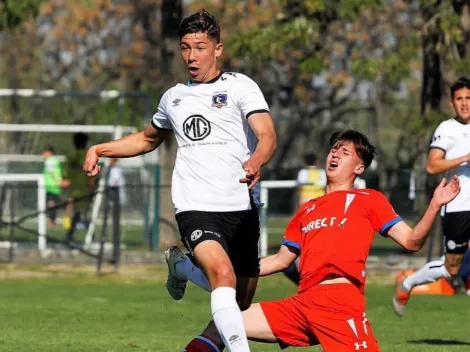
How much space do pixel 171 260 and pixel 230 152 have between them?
792mm

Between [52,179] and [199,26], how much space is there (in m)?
16.5

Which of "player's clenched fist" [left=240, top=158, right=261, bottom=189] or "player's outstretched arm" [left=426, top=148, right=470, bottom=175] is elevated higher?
"player's clenched fist" [left=240, top=158, right=261, bottom=189]

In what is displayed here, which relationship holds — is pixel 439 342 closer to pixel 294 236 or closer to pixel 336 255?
pixel 294 236

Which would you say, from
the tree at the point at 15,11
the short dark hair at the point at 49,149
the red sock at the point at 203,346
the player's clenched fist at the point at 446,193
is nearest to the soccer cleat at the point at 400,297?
the red sock at the point at 203,346

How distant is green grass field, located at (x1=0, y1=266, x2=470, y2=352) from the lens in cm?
1022

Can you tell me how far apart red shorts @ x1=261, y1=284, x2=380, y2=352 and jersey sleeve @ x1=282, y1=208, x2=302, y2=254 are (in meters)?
0.33

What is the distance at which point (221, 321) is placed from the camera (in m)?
7.08

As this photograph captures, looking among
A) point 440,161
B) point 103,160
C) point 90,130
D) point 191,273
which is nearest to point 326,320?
point 191,273

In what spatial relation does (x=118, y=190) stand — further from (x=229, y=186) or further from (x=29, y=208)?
(x=229, y=186)

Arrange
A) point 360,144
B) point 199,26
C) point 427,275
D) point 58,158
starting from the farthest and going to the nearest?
point 58,158 → point 427,275 → point 199,26 → point 360,144

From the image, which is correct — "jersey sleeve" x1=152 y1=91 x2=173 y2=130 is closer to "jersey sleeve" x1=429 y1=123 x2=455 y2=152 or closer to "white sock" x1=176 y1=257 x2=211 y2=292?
"white sock" x1=176 y1=257 x2=211 y2=292

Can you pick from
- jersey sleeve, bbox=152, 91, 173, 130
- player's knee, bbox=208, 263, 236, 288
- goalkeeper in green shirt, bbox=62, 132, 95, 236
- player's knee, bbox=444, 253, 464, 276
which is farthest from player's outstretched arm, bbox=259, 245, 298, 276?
goalkeeper in green shirt, bbox=62, 132, 95, 236

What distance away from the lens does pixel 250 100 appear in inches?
302

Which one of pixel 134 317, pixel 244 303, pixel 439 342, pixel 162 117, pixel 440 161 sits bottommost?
pixel 134 317
